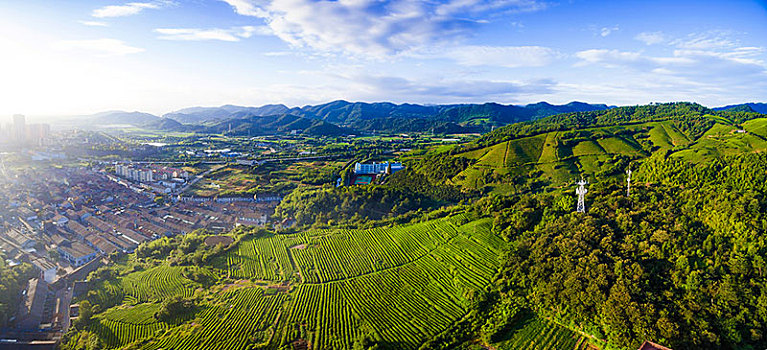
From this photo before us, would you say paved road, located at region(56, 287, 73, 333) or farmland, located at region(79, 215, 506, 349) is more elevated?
farmland, located at region(79, 215, 506, 349)

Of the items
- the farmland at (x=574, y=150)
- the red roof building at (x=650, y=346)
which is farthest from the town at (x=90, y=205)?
the red roof building at (x=650, y=346)

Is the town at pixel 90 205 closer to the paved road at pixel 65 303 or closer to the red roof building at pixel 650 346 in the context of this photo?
the paved road at pixel 65 303

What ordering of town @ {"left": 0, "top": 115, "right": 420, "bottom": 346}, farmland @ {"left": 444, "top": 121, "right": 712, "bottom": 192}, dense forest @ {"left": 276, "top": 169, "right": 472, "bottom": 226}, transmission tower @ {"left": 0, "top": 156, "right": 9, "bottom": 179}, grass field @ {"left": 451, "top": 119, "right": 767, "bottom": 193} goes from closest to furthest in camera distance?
town @ {"left": 0, "top": 115, "right": 420, "bottom": 346} → dense forest @ {"left": 276, "top": 169, "right": 472, "bottom": 226} → grass field @ {"left": 451, "top": 119, "right": 767, "bottom": 193} → farmland @ {"left": 444, "top": 121, "right": 712, "bottom": 192} → transmission tower @ {"left": 0, "top": 156, "right": 9, "bottom": 179}

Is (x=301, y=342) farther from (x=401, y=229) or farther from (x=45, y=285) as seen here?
(x=45, y=285)

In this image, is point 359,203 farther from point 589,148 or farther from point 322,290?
point 589,148

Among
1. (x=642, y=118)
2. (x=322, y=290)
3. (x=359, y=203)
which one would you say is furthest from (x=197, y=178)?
(x=642, y=118)

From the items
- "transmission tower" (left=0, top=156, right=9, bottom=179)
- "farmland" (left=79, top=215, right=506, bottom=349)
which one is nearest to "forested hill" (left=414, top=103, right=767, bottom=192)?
"farmland" (left=79, top=215, right=506, bottom=349)

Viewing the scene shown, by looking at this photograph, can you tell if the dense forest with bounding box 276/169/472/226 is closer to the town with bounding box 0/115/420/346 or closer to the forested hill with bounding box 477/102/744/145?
the town with bounding box 0/115/420/346

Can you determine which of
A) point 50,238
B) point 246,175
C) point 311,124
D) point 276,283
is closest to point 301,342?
point 276,283
